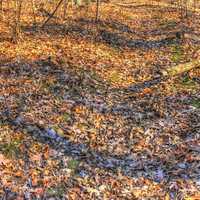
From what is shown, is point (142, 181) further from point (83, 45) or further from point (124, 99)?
point (83, 45)

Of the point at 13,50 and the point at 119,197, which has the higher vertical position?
the point at 13,50

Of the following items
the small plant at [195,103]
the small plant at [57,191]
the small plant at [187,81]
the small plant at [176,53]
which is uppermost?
the small plant at [176,53]

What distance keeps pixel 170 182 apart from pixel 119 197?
115 cm

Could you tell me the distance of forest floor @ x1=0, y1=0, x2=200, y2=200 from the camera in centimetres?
880

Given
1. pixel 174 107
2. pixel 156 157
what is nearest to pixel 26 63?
pixel 174 107

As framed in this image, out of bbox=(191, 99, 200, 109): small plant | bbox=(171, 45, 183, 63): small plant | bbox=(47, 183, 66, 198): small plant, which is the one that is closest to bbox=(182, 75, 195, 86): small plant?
bbox=(191, 99, 200, 109): small plant

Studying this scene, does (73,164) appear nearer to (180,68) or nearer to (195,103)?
(195,103)

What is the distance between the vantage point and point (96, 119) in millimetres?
11547

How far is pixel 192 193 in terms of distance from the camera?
8523mm

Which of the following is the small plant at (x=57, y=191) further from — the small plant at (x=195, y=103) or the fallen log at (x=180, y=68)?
the fallen log at (x=180, y=68)

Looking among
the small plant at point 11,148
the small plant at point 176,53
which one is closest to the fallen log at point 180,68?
the small plant at point 176,53

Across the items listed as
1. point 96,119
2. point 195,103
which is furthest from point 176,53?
point 96,119

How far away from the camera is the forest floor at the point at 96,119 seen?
28.9ft

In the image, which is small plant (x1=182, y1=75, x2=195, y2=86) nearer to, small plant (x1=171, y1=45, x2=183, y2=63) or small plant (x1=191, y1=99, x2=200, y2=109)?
small plant (x1=191, y1=99, x2=200, y2=109)
